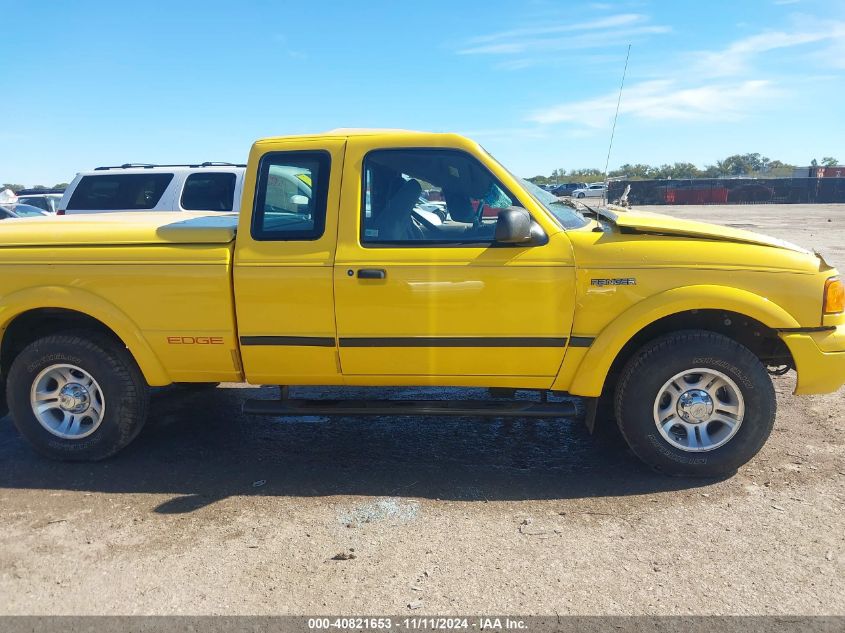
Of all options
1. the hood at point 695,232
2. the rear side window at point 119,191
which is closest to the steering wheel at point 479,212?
the hood at point 695,232

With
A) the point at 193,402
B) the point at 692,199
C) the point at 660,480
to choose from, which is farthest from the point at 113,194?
the point at 692,199

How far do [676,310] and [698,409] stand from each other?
2.17ft

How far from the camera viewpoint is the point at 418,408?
396 centimetres

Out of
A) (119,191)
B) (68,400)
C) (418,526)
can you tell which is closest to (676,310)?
(418,526)

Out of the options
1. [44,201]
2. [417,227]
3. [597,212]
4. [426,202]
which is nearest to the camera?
[417,227]

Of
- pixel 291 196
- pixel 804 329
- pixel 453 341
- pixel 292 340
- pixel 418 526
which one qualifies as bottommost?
pixel 418 526

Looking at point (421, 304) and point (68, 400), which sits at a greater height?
point (421, 304)

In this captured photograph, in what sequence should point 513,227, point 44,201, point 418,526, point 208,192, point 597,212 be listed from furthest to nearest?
point 44,201 → point 208,192 → point 597,212 → point 513,227 → point 418,526

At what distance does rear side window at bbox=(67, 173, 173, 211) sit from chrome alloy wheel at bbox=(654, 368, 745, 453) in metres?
7.59

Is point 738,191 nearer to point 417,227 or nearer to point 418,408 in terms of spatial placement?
point 417,227

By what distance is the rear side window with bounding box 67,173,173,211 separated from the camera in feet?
29.3

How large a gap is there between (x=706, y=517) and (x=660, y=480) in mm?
441

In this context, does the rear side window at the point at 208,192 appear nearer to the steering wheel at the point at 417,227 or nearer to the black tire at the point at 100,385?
the black tire at the point at 100,385

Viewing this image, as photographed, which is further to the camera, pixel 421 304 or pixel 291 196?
pixel 291 196
